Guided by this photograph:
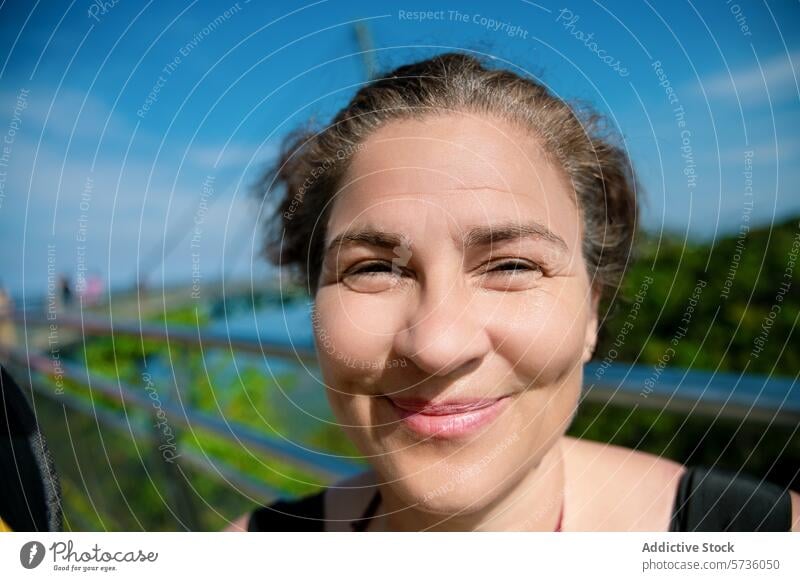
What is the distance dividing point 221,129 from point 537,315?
352 millimetres

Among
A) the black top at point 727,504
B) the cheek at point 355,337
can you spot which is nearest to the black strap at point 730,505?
the black top at point 727,504

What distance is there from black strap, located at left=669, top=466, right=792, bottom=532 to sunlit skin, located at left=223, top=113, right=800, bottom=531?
0.15 m


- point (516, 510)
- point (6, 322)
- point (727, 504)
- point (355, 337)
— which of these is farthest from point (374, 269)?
point (6, 322)

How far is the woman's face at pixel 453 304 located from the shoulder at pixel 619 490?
11 centimetres

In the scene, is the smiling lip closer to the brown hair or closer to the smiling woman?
the smiling woman

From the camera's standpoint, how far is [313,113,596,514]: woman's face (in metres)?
0.55

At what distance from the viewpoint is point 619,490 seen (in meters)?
0.69

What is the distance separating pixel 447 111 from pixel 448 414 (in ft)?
0.81

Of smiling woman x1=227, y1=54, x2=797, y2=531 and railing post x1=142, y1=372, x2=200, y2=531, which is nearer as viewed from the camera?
smiling woman x1=227, y1=54, x2=797, y2=531

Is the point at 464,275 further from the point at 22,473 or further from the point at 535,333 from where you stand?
the point at 22,473

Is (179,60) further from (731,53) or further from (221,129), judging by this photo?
(731,53)

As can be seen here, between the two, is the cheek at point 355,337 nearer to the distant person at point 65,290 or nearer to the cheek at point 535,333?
the cheek at point 535,333

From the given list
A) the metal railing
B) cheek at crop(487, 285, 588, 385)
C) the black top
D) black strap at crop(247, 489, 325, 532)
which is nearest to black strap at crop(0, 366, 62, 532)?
the metal railing

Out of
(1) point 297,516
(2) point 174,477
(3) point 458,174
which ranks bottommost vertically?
(2) point 174,477
